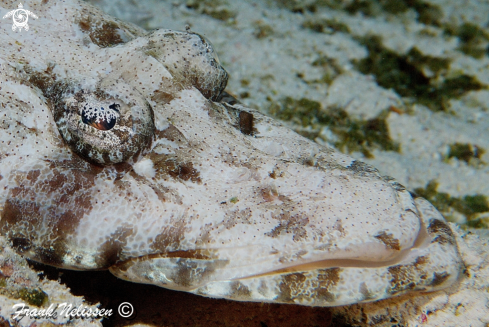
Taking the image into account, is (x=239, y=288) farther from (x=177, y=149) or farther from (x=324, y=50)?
(x=324, y=50)

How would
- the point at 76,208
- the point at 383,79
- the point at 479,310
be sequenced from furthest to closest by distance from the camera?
the point at 383,79, the point at 479,310, the point at 76,208

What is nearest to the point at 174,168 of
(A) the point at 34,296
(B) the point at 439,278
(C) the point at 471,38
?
(A) the point at 34,296

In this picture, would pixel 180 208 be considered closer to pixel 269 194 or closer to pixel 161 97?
pixel 269 194

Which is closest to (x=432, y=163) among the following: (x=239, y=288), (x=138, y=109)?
(x=239, y=288)

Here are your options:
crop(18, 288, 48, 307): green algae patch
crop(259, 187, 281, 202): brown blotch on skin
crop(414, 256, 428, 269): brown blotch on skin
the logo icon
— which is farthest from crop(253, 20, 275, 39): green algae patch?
crop(18, 288, 48, 307): green algae patch

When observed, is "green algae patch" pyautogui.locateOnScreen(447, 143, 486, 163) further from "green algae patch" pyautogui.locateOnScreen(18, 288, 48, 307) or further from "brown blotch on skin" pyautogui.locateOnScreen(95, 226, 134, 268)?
"green algae patch" pyautogui.locateOnScreen(18, 288, 48, 307)

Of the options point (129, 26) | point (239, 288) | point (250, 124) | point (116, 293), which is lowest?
point (116, 293)

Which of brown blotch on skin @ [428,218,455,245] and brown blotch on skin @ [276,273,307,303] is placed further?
brown blotch on skin @ [428,218,455,245]
